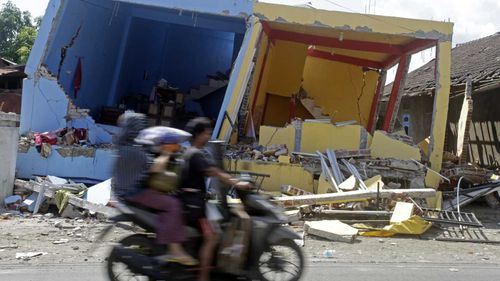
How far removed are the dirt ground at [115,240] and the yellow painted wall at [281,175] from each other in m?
2.80

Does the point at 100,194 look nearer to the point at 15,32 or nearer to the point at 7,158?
the point at 7,158

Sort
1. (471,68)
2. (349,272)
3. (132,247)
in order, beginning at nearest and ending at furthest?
(132,247) < (349,272) < (471,68)

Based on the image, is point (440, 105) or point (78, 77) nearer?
point (440, 105)

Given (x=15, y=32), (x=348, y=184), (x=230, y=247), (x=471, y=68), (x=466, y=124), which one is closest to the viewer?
(x=230, y=247)

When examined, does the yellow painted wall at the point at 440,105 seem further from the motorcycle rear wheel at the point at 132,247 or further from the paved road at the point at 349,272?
the motorcycle rear wheel at the point at 132,247

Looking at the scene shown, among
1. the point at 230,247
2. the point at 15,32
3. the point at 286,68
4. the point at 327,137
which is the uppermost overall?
the point at 15,32

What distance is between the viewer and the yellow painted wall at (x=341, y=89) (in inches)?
794

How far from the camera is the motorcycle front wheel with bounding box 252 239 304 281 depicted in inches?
192

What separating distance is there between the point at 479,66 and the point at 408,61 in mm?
3507

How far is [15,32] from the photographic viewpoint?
51750 millimetres

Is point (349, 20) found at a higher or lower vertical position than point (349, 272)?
higher

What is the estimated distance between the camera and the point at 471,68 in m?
18.8

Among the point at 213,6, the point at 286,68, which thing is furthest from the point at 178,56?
the point at 213,6

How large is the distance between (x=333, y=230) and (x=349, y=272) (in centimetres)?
211
